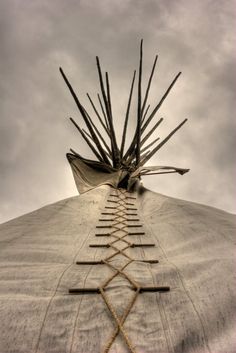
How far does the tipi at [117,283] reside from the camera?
755 mm

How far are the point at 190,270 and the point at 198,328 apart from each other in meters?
0.28

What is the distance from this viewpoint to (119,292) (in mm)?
930

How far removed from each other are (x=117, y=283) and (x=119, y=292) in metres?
0.05

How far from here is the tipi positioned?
76 centimetres

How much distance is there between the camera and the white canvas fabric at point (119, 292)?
0.75 m

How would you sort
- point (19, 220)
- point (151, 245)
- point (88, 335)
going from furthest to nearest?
1. point (19, 220)
2. point (151, 245)
3. point (88, 335)

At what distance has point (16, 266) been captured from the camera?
43.4 inches

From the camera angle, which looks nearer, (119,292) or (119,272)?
(119,292)

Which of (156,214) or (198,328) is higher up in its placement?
(156,214)

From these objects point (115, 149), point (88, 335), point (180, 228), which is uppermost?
point (115, 149)

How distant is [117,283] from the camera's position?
0.98 meters

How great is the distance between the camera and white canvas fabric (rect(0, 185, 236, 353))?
750 mm

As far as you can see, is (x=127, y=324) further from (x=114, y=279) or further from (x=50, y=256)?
(x=50, y=256)

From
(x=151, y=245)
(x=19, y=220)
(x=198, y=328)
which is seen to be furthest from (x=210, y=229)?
(x=19, y=220)
